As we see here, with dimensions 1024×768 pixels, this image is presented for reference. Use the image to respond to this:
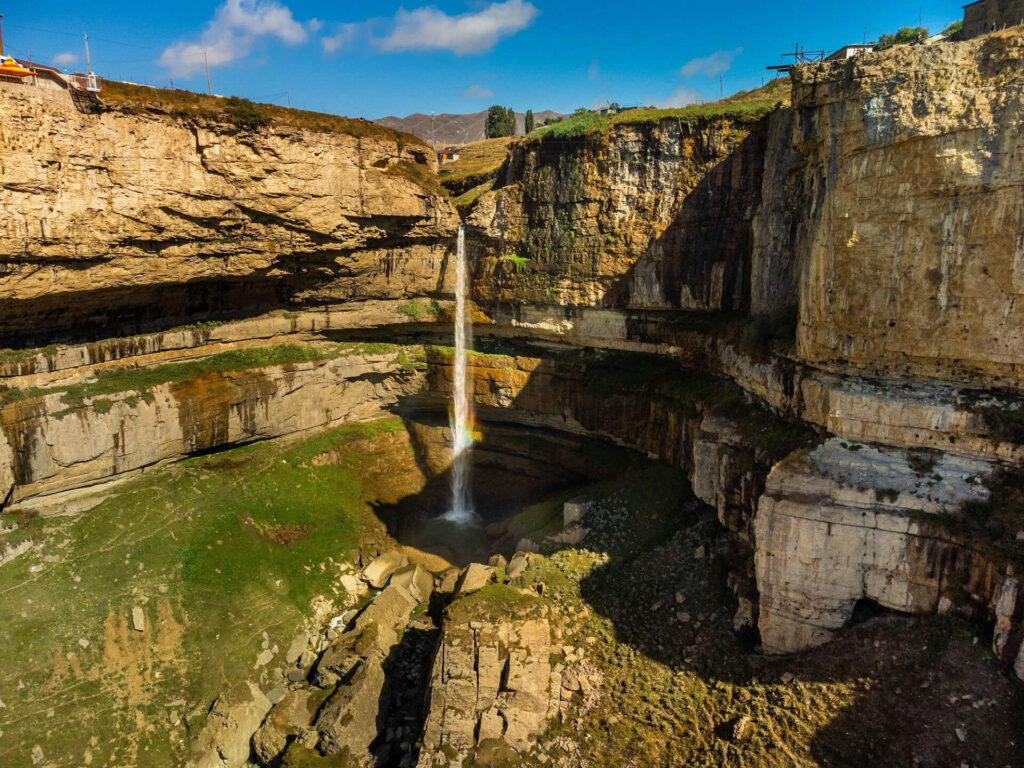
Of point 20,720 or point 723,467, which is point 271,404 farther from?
point 723,467

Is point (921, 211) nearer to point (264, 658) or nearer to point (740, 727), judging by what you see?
point (740, 727)

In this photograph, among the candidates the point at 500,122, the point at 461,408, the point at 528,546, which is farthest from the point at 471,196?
the point at 500,122

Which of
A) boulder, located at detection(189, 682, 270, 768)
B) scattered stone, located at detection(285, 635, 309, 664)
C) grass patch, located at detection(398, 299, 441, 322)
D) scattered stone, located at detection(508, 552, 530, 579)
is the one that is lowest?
boulder, located at detection(189, 682, 270, 768)

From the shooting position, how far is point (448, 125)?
277 feet

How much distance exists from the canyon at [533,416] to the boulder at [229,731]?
0.13 metres

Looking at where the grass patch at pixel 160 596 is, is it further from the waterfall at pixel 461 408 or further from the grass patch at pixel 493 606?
the grass patch at pixel 493 606

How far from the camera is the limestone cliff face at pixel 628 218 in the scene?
1838 cm

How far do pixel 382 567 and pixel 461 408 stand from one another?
7124mm

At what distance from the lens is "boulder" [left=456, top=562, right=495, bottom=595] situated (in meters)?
Answer: 15.7

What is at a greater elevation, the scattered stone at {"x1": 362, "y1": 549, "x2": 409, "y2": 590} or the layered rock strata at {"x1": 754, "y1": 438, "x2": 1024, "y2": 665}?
the layered rock strata at {"x1": 754, "y1": 438, "x2": 1024, "y2": 665}

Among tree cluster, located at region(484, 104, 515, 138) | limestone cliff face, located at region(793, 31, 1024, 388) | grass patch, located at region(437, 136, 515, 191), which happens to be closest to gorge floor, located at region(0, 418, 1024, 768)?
limestone cliff face, located at region(793, 31, 1024, 388)

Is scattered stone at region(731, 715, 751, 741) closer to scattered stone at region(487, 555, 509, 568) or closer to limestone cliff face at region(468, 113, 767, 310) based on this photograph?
scattered stone at region(487, 555, 509, 568)

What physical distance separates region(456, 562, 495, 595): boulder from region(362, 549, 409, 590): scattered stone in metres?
3.48

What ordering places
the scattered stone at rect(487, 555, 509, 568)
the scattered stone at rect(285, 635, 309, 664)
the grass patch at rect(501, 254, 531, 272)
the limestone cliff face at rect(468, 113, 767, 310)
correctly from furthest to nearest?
the grass patch at rect(501, 254, 531, 272), the limestone cliff face at rect(468, 113, 767, 310), the scattered stone at rect(487, 555, 509, 568), the scattered stone at rect(285, 635, 309, 664)
